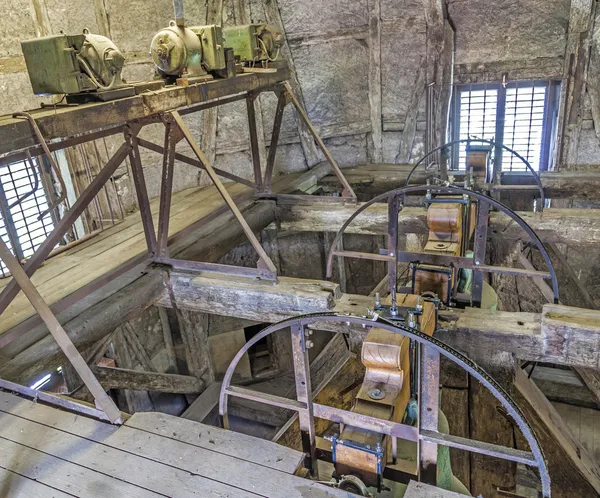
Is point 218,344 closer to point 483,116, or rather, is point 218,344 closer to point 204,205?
point 204,205

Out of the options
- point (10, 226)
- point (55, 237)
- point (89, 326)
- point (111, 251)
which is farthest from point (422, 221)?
point (10, 226)

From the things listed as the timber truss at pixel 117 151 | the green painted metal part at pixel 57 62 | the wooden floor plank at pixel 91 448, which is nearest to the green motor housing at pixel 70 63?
the green painted metal part at pixel 57 62

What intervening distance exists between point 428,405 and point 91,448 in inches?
62.0

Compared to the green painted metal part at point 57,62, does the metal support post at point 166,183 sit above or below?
below

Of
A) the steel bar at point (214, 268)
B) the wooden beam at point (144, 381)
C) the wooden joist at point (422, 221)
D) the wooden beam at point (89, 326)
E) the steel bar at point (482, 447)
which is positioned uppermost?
the steel bar at point (482, 447)

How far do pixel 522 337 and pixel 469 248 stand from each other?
2.06m

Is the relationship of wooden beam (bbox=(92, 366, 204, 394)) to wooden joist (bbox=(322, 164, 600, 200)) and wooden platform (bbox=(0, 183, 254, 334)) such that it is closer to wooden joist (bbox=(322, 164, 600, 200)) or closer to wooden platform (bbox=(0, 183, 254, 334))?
wooden platform (bbox=(0, 183, 254, 334))

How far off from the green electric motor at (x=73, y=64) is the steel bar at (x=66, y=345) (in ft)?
3.82

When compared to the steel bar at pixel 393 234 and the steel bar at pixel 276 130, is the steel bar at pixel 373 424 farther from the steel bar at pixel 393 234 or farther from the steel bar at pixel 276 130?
the steel bar at pixel 276 130

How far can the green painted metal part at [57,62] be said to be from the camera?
3254 mm

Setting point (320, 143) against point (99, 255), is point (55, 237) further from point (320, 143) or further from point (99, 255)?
point (320, 143)

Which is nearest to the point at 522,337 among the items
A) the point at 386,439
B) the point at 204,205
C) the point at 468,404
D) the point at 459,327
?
the point at 459,327

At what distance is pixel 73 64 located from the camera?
331 cm

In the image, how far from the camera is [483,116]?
8086mm
